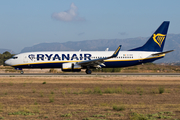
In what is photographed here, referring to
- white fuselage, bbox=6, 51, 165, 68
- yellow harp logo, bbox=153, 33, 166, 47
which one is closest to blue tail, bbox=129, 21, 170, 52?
yellow harp logo, bbox=153, 33, 166, 47

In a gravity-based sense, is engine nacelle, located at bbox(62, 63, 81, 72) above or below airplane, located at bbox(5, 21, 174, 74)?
below

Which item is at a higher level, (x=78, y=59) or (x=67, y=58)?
(x=67, y=58)

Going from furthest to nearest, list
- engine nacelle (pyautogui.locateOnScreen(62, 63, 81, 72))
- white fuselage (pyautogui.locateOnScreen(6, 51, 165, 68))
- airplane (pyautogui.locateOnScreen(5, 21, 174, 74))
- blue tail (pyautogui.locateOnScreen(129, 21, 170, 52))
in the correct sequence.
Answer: blue tail (pyautogui.locateOnScreen(129, 21, 170, 52)) < white fuselage (pyautogui.locateOnScreen(6, 51, 165, 68)) < airplane (pyautogui.locateOnScreen(5, 21, 174, 74)) < engine nacelle (pyautogui.locateOnScreen(62, 63, 81, 72))

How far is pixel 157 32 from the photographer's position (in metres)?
43.8

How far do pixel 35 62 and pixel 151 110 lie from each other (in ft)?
101

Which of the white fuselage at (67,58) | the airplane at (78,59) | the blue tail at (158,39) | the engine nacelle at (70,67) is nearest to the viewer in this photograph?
the engine nacelle at (70,67)

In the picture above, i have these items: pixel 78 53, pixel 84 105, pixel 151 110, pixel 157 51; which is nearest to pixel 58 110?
pixel 84 105

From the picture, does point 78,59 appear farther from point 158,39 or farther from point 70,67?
point 158,39

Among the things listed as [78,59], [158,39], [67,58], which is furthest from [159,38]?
[67,58]

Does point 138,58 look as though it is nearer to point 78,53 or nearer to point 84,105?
point 78,53

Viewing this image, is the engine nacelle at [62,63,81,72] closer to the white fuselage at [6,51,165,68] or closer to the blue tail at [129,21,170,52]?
the white fuselage at [6,51,165,68]

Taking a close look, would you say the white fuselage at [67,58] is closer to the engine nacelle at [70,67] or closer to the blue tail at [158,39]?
the engine nacelle at [70,67]

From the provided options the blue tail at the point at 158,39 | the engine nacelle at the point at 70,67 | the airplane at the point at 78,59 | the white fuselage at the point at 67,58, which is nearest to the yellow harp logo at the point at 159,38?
the blue tail at the point at 158,39

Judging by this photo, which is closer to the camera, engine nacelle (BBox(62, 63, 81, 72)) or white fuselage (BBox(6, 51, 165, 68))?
engine nacelle (BBox(62, 63, 81, 72))
